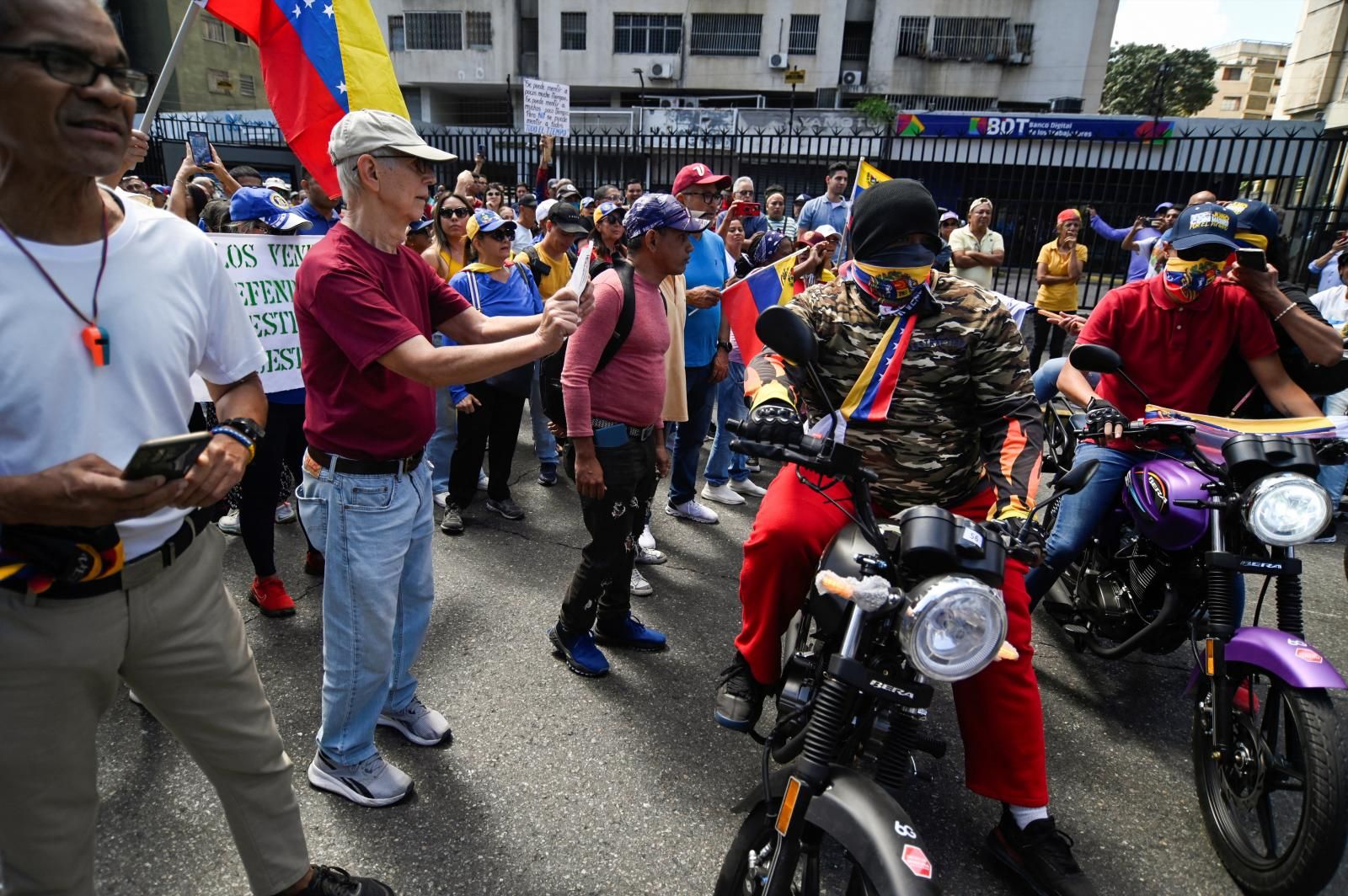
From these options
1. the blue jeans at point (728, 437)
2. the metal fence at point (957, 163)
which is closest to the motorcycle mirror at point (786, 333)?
the blue jeans at point (728, 437)

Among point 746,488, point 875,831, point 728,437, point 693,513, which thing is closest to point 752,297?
point 728,437

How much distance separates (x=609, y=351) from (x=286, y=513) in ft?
9.44

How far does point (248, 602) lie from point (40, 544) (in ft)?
8.82

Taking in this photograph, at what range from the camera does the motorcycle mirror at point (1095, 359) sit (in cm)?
294

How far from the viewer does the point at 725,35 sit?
1355 inches

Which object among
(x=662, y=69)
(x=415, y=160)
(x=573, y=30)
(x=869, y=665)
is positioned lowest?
(x=869, y=665)

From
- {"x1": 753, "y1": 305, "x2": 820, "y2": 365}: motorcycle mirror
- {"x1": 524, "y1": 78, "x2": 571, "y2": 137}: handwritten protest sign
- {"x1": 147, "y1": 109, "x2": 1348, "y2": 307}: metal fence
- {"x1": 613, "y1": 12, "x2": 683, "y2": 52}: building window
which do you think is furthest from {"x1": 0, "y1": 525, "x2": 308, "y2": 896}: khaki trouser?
{"x1": 613, "y1": 12, "x2": 683, "y2": 52}: building window

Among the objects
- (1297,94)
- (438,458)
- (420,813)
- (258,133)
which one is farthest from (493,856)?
(1297,94)

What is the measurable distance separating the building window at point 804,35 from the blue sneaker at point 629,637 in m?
36.0

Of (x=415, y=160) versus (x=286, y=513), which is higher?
(x=415, y=160)

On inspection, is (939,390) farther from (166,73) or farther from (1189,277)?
(166,73)

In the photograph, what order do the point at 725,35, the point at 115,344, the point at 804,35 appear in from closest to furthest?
1. the point at 115,344
2. the point at 804,35
3. the point at 725,35

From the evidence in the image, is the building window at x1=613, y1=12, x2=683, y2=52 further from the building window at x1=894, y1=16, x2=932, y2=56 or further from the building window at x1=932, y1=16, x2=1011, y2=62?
the building window at x1=932, y1=16, x2=1011, y2=62

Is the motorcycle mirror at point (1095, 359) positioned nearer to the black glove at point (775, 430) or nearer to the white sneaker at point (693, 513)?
the black glove at point (775, 430)
